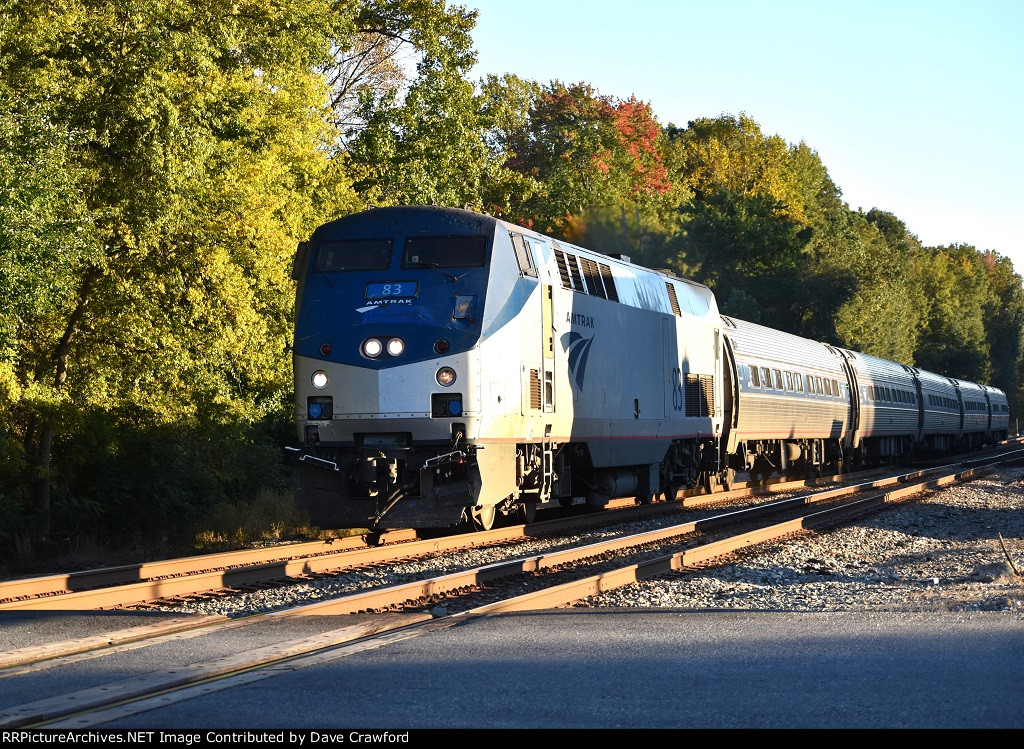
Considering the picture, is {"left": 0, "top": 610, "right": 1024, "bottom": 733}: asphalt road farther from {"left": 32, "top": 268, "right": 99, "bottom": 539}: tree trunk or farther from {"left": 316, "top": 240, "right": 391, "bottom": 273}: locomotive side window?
{"left": 32, "top": 268, "right": 99, "bottom": 539}: tree trunk

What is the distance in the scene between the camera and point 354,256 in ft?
50.8

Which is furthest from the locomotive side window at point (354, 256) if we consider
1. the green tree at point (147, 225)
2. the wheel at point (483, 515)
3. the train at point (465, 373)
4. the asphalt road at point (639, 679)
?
the asphalt road at point (639, 679)

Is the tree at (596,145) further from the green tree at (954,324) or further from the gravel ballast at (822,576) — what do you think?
the green tree at (954,324)

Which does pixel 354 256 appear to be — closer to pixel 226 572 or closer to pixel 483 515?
pixel 483 515

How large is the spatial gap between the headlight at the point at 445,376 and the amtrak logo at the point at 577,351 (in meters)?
2.89

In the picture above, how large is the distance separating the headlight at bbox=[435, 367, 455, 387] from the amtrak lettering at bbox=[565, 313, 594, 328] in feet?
10.1

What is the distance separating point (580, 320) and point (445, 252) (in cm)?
309

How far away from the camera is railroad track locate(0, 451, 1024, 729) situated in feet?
21.5

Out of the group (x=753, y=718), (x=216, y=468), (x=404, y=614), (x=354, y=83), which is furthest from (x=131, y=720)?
(x=354, y=83)

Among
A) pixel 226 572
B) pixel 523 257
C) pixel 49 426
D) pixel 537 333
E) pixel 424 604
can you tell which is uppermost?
pixel 523 257

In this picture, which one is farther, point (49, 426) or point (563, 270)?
point (49, 426)

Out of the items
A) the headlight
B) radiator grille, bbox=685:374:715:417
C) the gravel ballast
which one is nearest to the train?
the headlight

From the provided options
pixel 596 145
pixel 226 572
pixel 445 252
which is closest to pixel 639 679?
pixel 226 572

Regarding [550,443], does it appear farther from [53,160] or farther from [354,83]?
[354,83]
